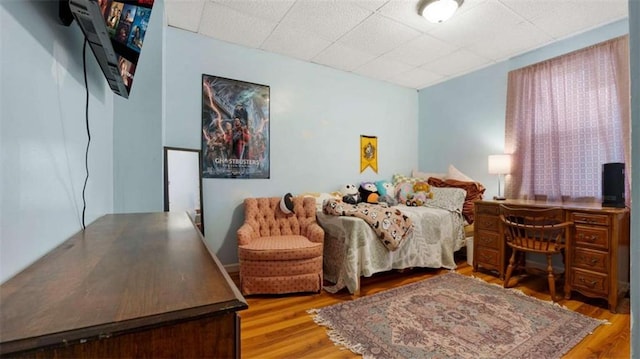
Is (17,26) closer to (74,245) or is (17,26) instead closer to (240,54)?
(74,245)

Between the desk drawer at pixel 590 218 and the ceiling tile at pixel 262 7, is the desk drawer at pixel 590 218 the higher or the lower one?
the lower one

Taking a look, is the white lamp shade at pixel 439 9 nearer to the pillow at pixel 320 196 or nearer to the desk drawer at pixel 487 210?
the desk drawer at pixel 487 210

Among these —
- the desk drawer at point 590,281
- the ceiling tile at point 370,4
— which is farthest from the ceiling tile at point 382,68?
the desk drawer at point 590,281

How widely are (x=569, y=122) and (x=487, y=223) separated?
128 centimetres

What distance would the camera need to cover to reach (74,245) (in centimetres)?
85

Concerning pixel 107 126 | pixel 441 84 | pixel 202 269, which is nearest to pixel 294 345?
pixel 202 269

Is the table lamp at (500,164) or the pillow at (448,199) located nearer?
the table lamp at (500,164)

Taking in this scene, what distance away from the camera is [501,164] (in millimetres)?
3049

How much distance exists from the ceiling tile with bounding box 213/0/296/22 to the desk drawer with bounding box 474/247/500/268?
119 inches

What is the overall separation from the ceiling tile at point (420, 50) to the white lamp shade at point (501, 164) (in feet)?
4.33

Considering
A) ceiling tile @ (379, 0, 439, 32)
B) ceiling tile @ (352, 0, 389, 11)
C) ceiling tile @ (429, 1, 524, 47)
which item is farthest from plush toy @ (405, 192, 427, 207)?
ceiling tile @ (352, 0, 389, 11)

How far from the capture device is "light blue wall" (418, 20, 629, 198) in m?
3.31

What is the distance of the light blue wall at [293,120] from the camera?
2.76m

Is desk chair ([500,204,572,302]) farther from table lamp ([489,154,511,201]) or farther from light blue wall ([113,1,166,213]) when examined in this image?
light blue wall ([113,1,166,213])
